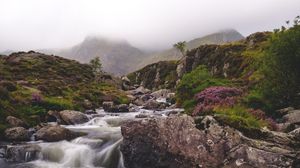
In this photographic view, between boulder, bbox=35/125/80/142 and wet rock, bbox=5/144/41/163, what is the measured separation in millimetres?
2694

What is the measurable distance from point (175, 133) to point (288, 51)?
1254 cm

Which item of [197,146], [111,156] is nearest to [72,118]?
[111,156]

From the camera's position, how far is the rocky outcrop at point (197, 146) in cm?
1852

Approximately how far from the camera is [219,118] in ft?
69.0

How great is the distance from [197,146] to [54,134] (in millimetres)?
13699

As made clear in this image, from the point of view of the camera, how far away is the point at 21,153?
1034 inches

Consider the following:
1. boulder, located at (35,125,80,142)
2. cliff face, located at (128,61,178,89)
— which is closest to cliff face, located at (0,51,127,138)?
boulder, located at (35,125,80,142)

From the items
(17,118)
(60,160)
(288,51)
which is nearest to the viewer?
(60,160)

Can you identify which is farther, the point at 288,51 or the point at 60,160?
the point at 288,51

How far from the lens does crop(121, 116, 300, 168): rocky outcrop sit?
18516mm

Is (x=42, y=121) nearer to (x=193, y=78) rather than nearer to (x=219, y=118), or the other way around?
(x=193, y=78)

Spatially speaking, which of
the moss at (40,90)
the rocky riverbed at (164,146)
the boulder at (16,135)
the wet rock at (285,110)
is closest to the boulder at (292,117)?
the rocky riverbed at (164,146)

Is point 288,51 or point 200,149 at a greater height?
point 288,51

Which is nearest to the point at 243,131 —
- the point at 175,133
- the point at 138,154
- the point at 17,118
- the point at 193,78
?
the point at 175,133
